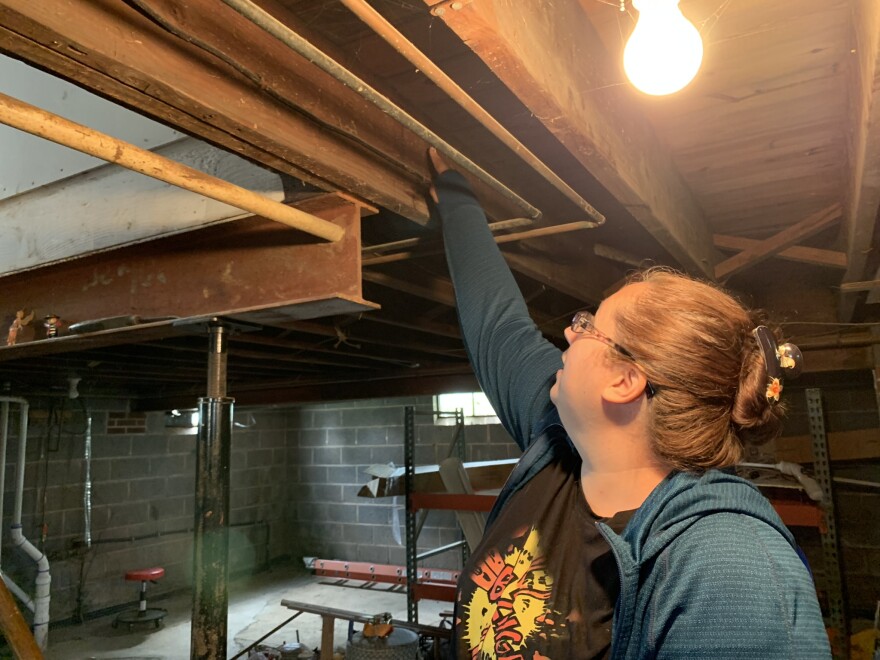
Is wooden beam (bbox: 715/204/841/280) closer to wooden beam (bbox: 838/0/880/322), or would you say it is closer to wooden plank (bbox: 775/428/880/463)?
wooden beam (bbox: 838/0/880/322)

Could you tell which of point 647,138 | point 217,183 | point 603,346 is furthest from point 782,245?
point 217,183

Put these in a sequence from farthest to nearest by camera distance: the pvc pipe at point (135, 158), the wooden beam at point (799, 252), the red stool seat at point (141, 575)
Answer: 1. the red stool seat at point (141, 575)
2. the wooden beam at point (799, 252)
3. the pvc pipe at point (135, 158)

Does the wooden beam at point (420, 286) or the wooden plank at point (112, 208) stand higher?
the wooden plank at point (112, 208)

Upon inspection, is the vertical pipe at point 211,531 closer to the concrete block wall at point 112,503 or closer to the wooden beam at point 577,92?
the wooden beam at point 577,92

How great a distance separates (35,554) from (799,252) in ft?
17.3

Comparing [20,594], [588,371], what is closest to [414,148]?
[588,371]

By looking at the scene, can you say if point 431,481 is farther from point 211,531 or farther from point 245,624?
point 211,531

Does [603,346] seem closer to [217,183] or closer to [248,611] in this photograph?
[217,183]

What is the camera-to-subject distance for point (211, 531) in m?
1.34

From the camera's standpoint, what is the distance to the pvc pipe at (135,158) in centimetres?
75

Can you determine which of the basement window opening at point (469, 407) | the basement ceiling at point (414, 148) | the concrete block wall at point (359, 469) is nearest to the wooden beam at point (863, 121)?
the basement ceiling at point (414, 148)

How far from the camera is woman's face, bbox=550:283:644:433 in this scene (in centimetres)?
89

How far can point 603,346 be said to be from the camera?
91cm

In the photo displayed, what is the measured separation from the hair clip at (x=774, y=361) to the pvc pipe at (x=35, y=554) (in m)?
5.16
